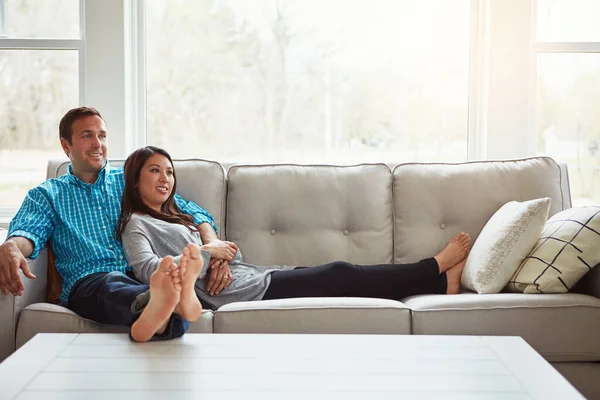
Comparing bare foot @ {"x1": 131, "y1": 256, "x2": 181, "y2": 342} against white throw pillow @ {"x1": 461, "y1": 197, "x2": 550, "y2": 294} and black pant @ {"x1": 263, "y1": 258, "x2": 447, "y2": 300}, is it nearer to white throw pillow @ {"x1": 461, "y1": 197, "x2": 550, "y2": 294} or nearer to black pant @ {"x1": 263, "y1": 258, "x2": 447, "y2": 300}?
black pant @ {"x1": 263, "y1": 258, "x2": 447, "y2": 300}

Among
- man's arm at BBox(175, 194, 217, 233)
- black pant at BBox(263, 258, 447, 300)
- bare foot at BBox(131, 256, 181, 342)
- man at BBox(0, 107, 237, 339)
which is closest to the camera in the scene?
bare foot at BBox(131, 256, 181, 342)

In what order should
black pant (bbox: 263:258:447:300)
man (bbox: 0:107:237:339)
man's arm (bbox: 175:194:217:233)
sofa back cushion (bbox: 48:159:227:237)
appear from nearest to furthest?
man (bbox: 0:107:237:339)
black pant (bbox: 263:258:447:300)
man's arm (bbox: 175:194:217:233)
sofa back cushion (bbox: 48:159:227:237)

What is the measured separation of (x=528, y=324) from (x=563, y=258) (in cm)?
32

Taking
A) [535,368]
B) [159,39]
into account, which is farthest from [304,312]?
[159,39]

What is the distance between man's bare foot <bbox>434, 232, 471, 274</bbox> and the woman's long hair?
3.11 feet

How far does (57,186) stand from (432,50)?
1.97 m

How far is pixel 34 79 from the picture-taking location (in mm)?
3705

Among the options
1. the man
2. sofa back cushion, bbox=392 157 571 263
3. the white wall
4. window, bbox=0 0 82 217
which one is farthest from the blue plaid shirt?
the white wall

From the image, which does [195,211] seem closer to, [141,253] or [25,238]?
[141,253]

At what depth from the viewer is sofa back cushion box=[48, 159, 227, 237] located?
307cm

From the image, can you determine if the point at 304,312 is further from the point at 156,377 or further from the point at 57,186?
the point at 57,186

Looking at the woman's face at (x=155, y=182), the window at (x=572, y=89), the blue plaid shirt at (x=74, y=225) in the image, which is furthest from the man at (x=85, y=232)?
the window at (x=572, y=89)

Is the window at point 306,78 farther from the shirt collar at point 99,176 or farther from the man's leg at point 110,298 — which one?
→ the man's leg at point 110,298

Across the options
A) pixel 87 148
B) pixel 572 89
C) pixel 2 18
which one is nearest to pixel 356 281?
pixel 87 148
